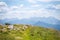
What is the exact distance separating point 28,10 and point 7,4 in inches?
16.9

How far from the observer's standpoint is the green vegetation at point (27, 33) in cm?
323

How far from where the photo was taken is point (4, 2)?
341cm

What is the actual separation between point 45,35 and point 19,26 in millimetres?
525

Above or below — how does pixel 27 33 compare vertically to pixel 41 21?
below

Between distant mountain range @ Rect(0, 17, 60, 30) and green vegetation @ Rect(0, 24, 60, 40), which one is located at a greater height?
distant mountain range @ Rect(0, 17, 60, 30)

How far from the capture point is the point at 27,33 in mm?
3279

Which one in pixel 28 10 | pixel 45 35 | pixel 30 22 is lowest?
pixel 45 35

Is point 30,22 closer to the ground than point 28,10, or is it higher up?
closer to the ground

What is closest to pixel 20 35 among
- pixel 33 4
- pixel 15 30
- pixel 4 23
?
pixel 15 30

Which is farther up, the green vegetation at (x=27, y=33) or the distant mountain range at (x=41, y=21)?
the distant mountain range at (x=41, y=21)

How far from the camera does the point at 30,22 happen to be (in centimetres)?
335

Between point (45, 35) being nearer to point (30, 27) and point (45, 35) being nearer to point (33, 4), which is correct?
point (30, 27)

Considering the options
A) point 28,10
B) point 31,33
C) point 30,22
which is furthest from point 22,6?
point 31,33

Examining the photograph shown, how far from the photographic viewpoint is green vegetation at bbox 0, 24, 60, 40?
3.23 metres
